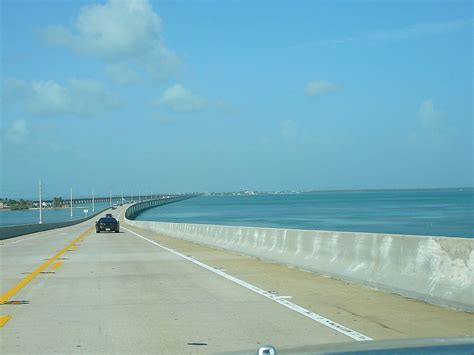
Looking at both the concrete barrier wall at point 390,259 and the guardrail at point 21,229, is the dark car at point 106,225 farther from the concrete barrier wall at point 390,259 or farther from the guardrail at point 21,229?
the concrete barrier wall at point 390,259

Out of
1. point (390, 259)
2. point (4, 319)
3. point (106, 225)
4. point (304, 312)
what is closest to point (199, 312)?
point (304, 312)

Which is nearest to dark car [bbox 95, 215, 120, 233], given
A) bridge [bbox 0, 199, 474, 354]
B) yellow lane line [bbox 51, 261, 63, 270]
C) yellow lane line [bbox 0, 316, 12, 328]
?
yellow lane line [bbox 51, 261, 63, 270]

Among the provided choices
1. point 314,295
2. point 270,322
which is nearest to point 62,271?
point 314,295

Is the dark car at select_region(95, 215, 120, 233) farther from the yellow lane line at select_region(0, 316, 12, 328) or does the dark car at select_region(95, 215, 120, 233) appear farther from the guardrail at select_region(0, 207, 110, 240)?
the yellow lane line at select_region(0, 316, 12, 328)

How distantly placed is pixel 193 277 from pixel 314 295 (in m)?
4.44

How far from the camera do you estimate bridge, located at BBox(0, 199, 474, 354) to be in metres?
8.33

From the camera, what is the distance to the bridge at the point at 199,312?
833 centimetres

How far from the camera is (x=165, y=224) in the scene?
5006cm

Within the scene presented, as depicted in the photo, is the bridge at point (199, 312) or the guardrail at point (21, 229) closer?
the bridge at point (199, 312)

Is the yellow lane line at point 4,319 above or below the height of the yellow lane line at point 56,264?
below

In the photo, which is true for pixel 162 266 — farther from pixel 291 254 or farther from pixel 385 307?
pixel 385 307

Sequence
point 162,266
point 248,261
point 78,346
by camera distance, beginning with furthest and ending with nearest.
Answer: point 248,261 → point 162,266 → point 78,346

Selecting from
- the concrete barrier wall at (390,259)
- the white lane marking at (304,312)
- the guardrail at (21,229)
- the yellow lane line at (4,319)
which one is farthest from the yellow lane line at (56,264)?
the guardrail at (21,229)

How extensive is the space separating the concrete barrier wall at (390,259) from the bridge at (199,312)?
0.84ft
